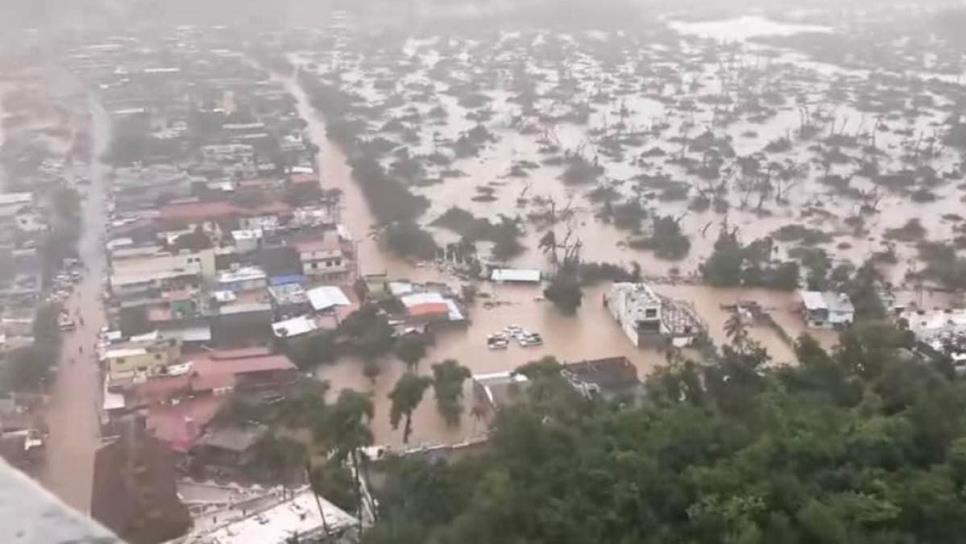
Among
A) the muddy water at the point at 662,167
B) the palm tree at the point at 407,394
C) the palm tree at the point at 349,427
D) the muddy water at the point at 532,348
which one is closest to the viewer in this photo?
the palm tree at the point at 349,427

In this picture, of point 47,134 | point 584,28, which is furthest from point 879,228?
point 584,28

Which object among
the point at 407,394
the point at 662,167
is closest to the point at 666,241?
the point at 662,167

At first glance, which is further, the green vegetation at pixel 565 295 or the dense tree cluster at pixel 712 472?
the green vegetation at pixel 565 295

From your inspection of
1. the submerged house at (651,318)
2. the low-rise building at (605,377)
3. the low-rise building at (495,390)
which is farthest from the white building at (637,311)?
the low-rise building at (495,390)

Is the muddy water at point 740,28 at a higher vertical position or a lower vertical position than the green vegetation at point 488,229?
lower

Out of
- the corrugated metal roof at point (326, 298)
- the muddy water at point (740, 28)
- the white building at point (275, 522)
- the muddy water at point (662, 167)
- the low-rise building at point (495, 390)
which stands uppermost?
the white building at point (275, 522)

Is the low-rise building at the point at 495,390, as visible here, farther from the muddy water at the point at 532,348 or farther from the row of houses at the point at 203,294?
the row of houses at the point at 203,294

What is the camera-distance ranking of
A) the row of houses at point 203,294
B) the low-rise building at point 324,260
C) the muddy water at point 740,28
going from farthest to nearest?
1. the muddy water at point 740,28
2. the low-rise building at point 324,260
3. the row of houses at point 203,294

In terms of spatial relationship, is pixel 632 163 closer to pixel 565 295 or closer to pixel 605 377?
pixel 565 295
